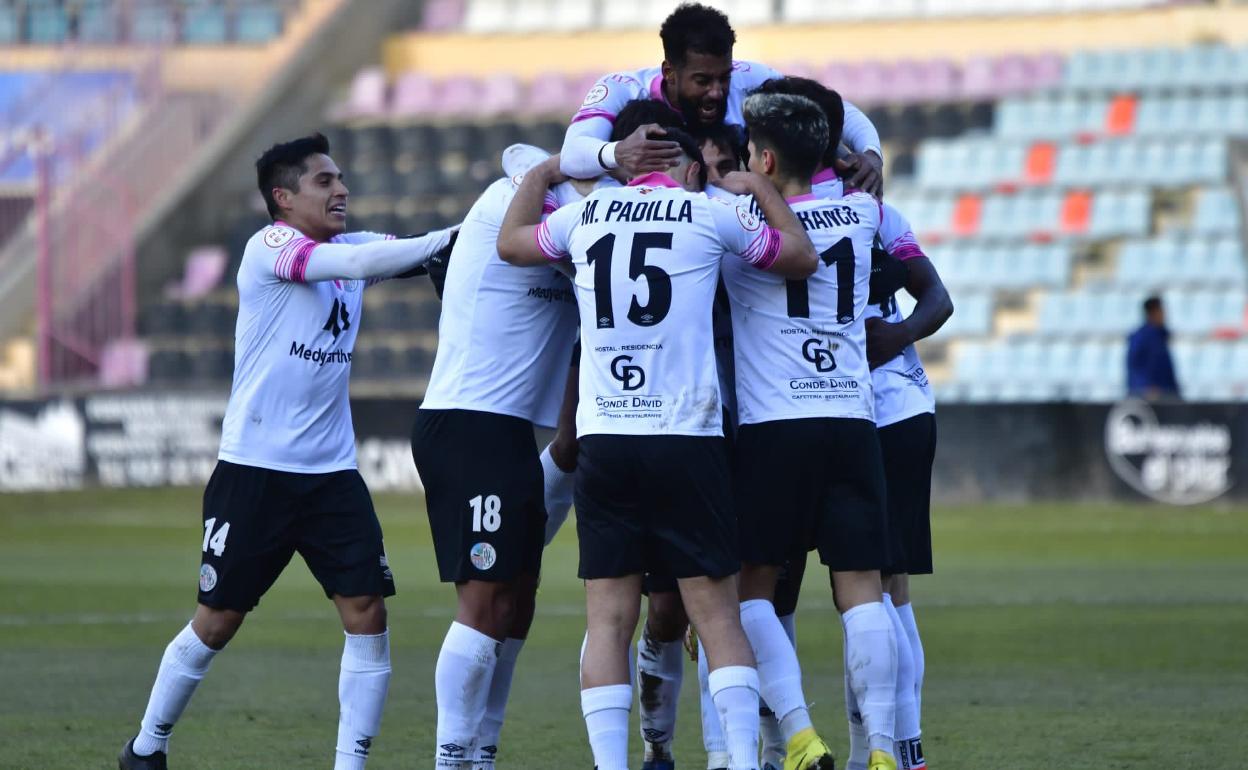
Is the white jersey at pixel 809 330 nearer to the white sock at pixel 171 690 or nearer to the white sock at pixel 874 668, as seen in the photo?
the white sock at pixel 874 668

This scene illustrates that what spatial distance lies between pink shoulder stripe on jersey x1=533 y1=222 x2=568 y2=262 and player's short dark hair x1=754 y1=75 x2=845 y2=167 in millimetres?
796

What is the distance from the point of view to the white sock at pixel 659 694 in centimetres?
684

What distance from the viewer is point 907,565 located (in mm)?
6762

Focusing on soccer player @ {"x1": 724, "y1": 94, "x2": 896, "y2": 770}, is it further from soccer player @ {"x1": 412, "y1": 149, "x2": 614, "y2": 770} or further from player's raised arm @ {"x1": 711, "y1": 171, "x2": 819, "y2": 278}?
soccer player @ {"x1": 412, "y1": 149, "x2": 614, "y2": 770}

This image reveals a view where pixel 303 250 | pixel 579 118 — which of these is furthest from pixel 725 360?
pixel 303 250

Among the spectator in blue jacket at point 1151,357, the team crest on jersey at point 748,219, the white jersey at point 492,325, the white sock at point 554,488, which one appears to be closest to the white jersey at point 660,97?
the white jersey at point 492,325

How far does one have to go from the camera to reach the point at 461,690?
6.31 metres

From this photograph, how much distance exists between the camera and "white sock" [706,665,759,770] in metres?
5.85

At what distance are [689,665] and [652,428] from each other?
436cm

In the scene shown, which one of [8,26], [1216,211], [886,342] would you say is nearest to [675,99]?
[886,342]

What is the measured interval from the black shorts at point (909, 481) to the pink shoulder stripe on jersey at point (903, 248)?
1.75 feet

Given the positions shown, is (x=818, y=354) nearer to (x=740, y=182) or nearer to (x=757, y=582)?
(x=740, y=182)

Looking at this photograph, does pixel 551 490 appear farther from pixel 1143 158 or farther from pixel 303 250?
pixel 1143 158

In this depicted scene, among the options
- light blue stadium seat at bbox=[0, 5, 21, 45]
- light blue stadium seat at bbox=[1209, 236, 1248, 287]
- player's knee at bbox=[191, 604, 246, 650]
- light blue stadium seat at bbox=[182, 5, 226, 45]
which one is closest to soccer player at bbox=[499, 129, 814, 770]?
player's knee at bbox=[191, 604, 246, 650]
